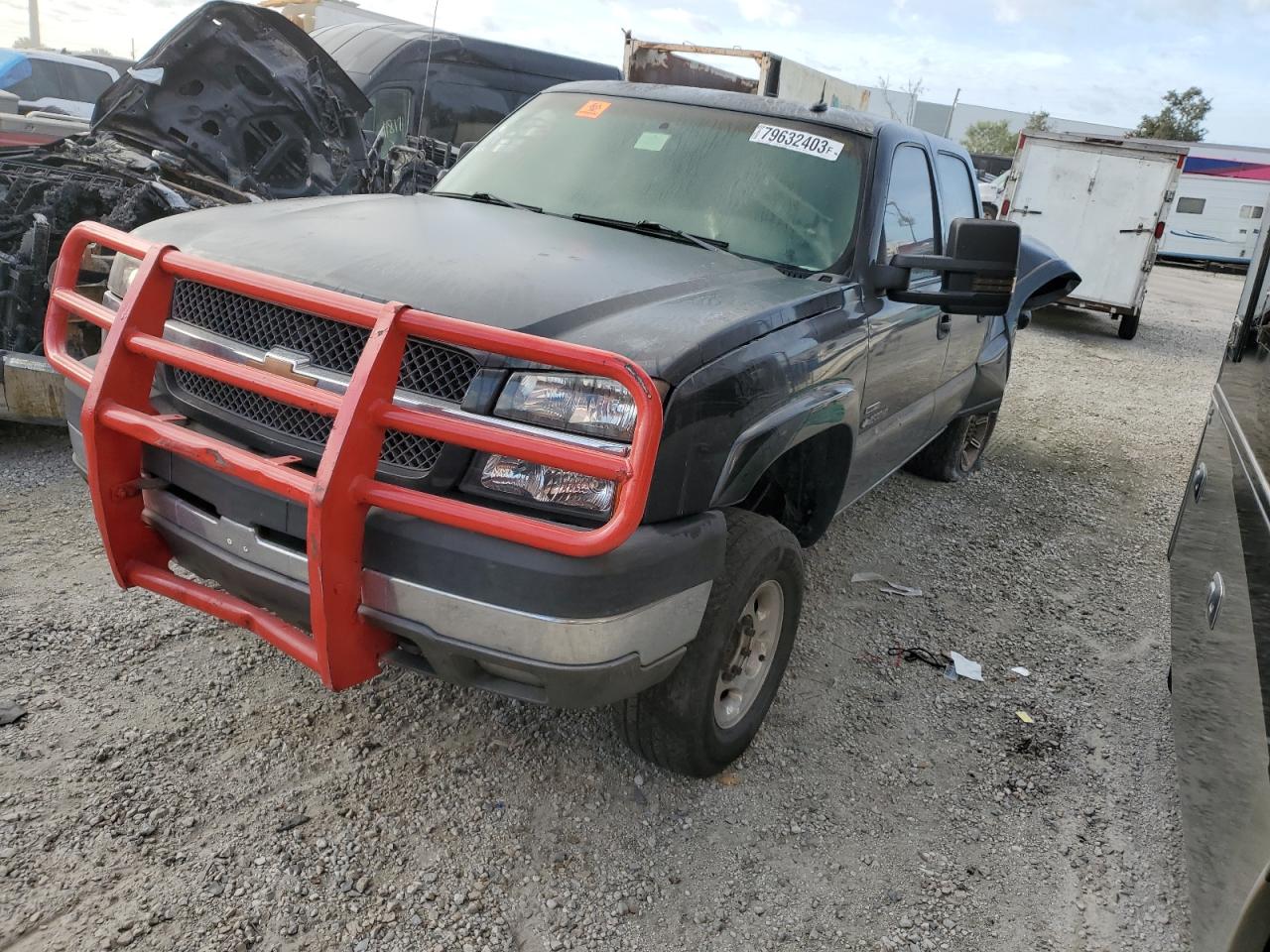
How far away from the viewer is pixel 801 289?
308 centimetres

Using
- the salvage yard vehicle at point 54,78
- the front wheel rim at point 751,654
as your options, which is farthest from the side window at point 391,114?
the front wheel rim at point 751,654

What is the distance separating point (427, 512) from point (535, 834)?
107 centimetres

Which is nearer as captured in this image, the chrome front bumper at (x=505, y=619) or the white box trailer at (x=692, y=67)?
the chrome front bumper at (x=505, y=619)

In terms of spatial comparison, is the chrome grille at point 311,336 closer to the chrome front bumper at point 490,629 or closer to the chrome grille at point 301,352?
the chrome grille at point 301,352

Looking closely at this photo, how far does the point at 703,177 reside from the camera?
356cm

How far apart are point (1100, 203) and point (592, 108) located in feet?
37.1

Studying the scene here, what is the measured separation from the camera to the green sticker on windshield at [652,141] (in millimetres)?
3670

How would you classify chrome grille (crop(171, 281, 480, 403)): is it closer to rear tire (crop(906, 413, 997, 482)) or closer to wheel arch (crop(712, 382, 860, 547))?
wheel arch (crop(712, 382, 860, 547))

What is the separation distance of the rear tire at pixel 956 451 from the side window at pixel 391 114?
6215 millimetres

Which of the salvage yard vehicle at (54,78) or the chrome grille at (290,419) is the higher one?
the salvage yard vehicle at (54,78)

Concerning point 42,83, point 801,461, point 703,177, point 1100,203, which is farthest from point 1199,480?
point 42,83

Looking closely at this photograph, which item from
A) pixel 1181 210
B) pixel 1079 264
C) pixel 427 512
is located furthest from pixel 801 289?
pixel 1181 210

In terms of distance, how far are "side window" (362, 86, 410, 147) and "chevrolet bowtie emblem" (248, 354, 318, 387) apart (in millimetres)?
7886

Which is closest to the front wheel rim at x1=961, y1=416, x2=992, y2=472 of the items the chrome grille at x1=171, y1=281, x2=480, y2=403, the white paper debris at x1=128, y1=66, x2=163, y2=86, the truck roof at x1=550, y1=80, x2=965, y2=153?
the truck roof at x1=550, y1=80, x2=965, y2=153
